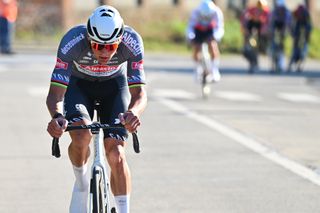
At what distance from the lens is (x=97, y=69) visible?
9.20 m

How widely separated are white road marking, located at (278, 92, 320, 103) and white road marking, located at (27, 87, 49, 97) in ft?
14.7

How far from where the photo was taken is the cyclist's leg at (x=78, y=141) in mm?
8992

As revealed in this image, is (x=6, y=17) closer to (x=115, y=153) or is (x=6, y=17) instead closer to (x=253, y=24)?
(x=253, y=24)

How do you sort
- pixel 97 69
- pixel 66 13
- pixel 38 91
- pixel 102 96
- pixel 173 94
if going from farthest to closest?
pixel 66 13
pixel 173 94
pixel 38 91
pixel 102 96
pixel 97 69

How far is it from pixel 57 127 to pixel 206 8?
1500 cm

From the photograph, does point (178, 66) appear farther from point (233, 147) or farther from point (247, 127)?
point (233, 147)

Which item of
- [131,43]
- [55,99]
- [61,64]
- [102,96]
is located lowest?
[102,96]

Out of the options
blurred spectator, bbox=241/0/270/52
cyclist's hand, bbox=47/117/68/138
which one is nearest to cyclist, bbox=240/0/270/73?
blurred spectator, bbox=241/0/270/52

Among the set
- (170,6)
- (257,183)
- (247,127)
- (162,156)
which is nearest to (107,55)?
(257,183)

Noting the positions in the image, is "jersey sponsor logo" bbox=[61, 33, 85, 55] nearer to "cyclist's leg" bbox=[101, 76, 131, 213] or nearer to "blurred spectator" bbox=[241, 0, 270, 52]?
"cyclist's leg" bbox=[101, 76, 131, 213]

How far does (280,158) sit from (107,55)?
19.9ft

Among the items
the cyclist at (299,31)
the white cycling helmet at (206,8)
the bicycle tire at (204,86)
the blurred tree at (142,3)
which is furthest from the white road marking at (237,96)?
the blurred tree at (142,3)

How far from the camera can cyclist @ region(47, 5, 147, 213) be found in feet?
27.9

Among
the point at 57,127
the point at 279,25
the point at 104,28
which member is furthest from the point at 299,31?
the point at 57,127
